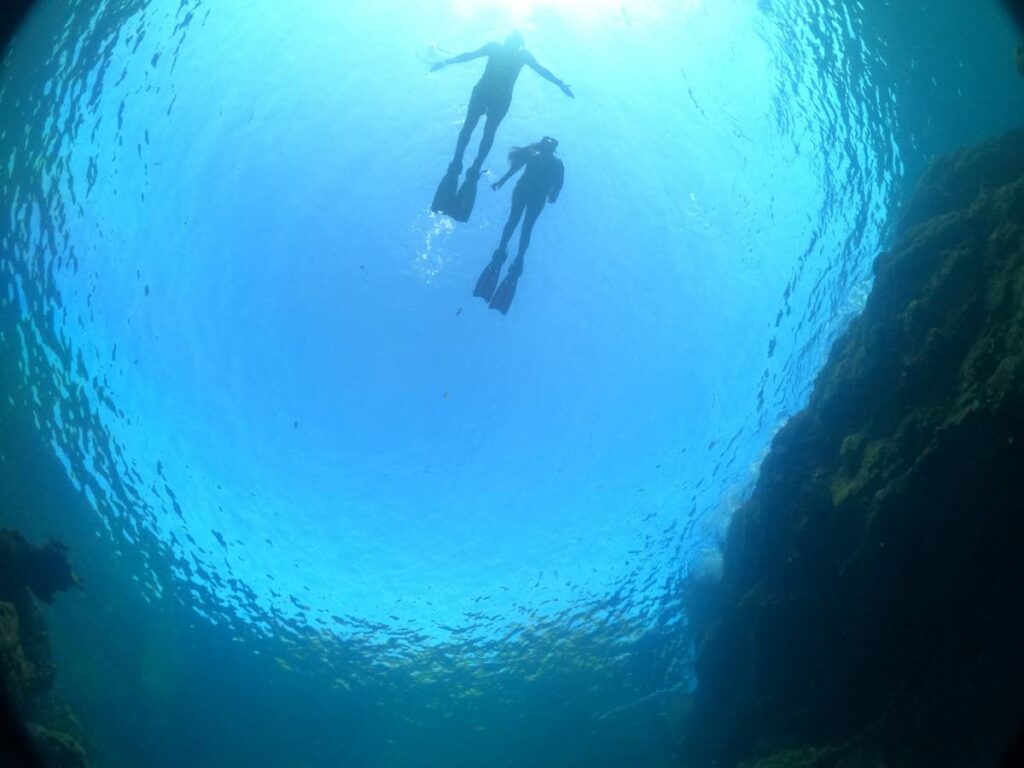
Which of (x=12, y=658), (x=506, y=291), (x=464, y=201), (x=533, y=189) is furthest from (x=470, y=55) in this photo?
(x=12, y=658)

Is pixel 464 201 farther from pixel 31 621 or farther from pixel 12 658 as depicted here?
pixel 31 621

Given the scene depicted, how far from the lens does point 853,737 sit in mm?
11102

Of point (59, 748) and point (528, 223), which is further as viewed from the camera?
point (59, 748)

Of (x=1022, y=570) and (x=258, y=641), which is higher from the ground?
(x=1022, y=570)

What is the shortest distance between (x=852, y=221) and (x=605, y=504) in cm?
1075

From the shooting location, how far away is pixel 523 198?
9305 millimetres

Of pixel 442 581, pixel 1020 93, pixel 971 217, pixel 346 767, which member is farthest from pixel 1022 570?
pixel 346 767

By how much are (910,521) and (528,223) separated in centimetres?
858

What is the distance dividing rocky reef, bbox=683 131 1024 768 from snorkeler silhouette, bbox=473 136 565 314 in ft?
24.8

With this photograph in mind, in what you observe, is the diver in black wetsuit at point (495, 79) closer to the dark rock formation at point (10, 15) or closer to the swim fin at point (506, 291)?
the swim fin at point (506, 291)

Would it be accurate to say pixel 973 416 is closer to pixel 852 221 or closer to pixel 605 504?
pixel 852 221

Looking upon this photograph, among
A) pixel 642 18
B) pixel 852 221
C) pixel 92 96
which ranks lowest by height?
pixel 92 96

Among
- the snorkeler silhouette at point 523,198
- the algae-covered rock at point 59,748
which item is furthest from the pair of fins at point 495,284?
the algae-covered rock at point 59,748

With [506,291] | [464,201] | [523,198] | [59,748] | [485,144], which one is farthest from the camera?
[59,748]
